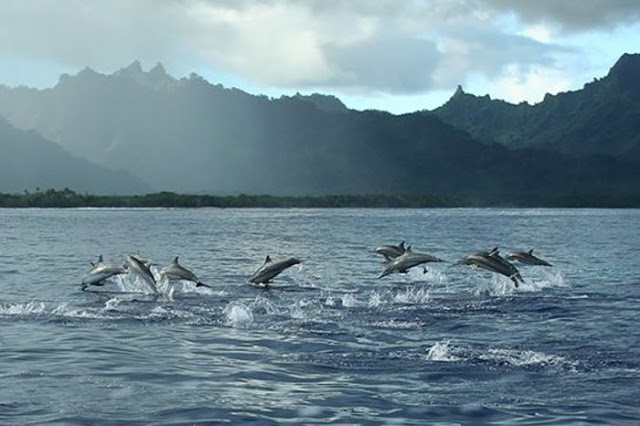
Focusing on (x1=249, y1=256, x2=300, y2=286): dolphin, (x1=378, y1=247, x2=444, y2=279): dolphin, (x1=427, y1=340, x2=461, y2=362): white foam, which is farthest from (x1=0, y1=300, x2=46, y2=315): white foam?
(x1=427, y1=340, x2=461, y2=362): white foam

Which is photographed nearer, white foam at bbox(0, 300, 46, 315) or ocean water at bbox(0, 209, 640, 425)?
ocean water at bbox(0, 209, 640, 425)

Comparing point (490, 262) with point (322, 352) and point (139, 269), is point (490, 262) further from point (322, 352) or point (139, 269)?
point (322, 352)

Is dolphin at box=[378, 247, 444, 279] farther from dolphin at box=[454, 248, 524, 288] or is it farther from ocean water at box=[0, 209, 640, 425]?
dolphin at box=[454, 248, 524, 288]

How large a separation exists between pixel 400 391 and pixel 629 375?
5267 mm

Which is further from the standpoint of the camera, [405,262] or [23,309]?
[405,262]

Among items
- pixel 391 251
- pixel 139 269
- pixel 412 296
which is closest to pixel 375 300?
pixel 412 296

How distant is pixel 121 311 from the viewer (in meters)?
28.1

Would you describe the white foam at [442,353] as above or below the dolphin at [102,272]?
below

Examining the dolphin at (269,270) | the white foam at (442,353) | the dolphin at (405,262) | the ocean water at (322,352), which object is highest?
the dolphin at (405,262)

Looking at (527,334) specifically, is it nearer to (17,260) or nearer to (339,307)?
(339,307)

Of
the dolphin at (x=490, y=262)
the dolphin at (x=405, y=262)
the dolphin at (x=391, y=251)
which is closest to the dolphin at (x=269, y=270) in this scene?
the dolphin at (x=405, y=262)

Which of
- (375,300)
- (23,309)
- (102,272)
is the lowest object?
(23,309)

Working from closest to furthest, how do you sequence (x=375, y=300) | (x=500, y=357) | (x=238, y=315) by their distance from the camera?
(x=500, y=357) → (x=238, y=315) → (x=375, y=300)

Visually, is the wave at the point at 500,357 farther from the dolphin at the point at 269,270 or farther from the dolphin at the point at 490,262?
the dolphin at the point at 269,270
